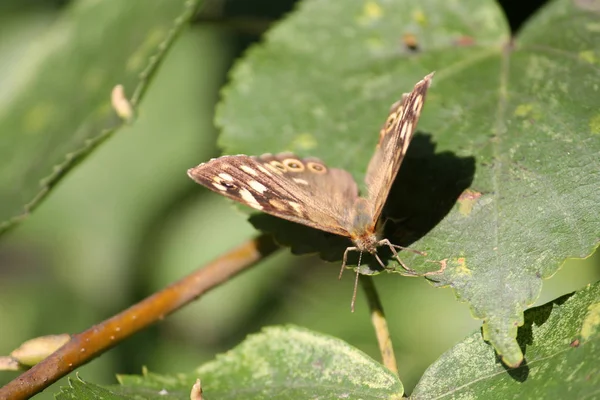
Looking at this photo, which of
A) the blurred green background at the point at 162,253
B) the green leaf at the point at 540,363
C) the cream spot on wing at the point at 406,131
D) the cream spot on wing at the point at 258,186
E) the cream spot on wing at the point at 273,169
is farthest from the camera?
the blurred green background at the point at 162,253

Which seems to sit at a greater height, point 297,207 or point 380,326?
point 297,207

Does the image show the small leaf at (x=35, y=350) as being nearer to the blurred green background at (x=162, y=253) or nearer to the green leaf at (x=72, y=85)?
the green leaf at (x=72, y=85)

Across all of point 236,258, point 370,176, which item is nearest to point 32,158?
point 236,258

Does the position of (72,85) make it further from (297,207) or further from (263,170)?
(297,207)

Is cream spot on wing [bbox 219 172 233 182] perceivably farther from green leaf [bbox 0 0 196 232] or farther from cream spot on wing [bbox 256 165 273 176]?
green leaf [bbox 0 0 196 232]

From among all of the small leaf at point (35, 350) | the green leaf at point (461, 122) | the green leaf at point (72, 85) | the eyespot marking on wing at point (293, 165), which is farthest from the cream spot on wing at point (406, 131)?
the small leaf at point (35, 350)

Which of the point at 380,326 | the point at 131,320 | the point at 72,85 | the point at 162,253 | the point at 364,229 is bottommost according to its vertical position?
the point at 162,253

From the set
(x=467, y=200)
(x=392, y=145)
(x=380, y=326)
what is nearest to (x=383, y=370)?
(x=380, y=326)
